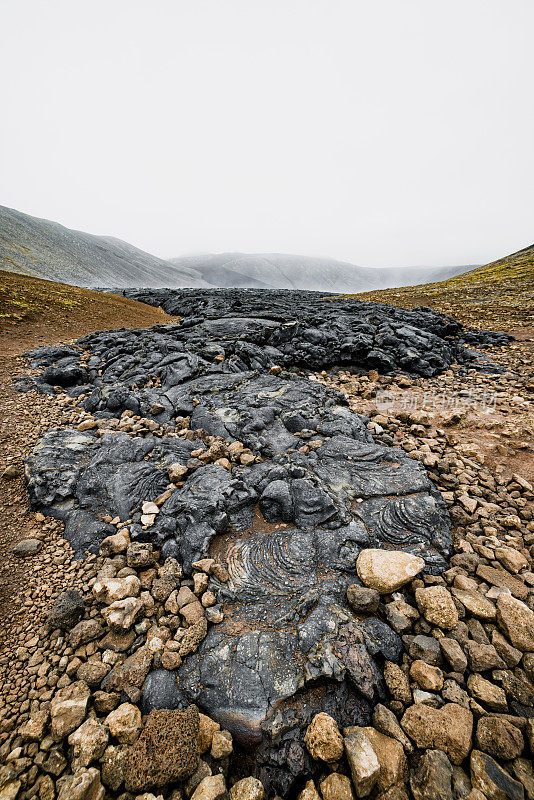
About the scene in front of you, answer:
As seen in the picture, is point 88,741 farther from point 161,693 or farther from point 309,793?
point 309,793

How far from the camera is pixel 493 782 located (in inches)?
79.8

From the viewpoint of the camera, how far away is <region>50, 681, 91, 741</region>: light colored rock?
234cm

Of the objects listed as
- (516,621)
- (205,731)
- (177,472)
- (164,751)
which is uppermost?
(177,472)

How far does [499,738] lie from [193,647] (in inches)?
106

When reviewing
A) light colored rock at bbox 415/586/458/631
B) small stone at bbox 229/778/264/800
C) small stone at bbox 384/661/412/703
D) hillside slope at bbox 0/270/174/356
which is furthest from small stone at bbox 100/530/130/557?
hillside slope at bbox 0/270/174/356

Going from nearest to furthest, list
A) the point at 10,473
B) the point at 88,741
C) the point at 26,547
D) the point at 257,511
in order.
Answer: the point at 88,741, the point at 26,547, the point at 257,511, the point at 10,473

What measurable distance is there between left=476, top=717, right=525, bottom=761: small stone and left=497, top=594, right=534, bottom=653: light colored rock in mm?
719

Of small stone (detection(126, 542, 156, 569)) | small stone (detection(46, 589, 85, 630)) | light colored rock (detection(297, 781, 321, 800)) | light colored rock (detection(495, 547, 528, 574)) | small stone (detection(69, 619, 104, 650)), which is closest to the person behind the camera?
light colored rock (detection(297, 781, 321, 800))

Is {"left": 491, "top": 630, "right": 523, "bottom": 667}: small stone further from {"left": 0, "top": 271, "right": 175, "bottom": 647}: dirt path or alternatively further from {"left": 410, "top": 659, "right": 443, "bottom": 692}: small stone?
{"left": 0, "top": 271, "right": 175, "bottom": 647}: dirt path

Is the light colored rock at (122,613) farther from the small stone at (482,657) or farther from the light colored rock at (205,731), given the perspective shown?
the small stone at (482,657)

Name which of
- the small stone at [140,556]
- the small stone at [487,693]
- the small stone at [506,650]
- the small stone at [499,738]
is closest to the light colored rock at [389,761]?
the small stone at [499,738]

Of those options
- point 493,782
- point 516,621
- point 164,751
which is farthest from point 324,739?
point 516,621

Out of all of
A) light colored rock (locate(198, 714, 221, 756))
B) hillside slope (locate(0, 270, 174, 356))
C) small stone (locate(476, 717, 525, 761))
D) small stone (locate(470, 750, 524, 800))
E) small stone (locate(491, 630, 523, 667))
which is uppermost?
hillside slope (locate(0, 270, 174, 356))

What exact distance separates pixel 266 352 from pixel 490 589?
9.31 metres
